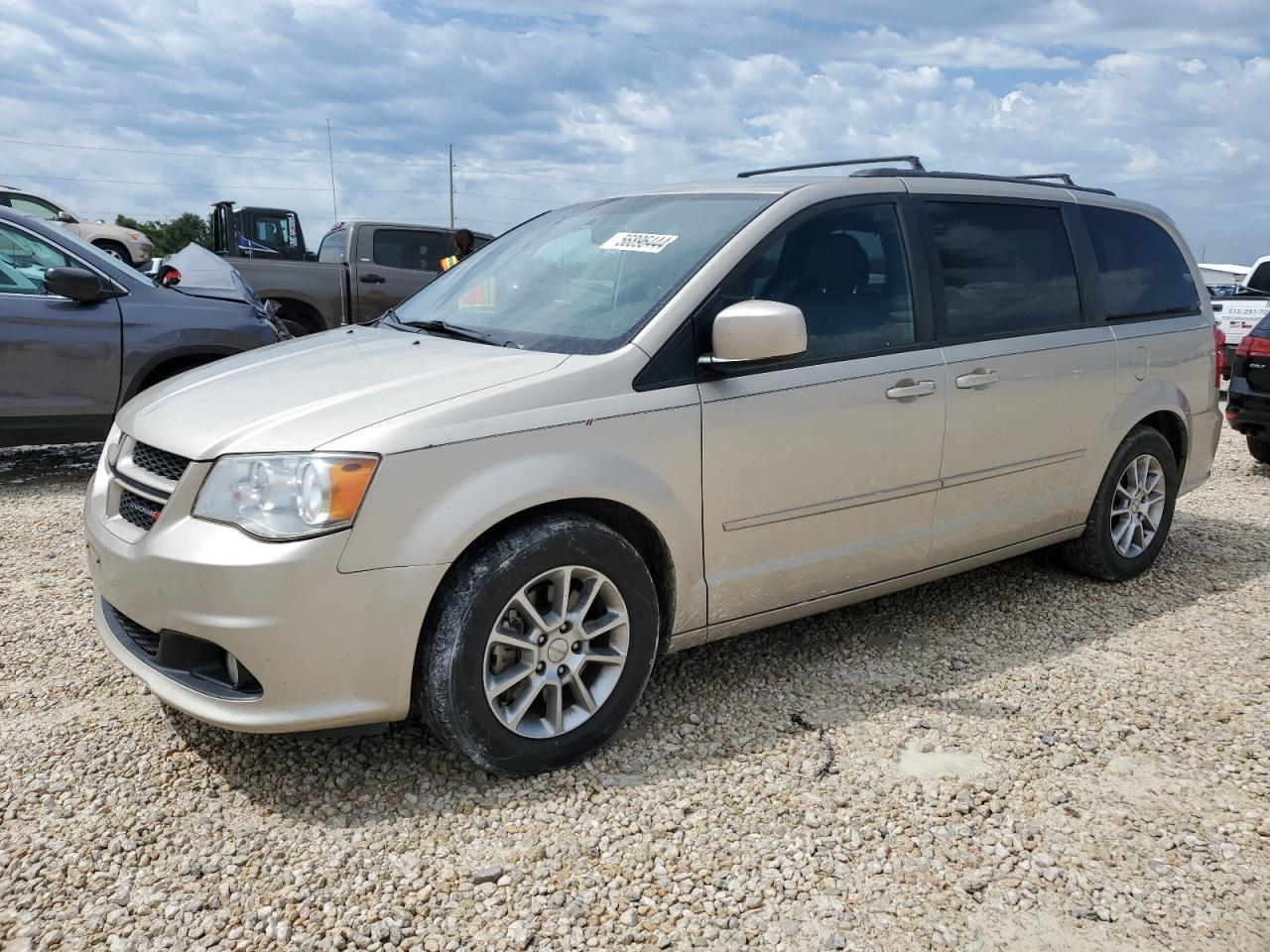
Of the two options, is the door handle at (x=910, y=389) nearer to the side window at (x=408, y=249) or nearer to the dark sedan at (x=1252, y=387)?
the dark sedan at (x=1252, y=387)

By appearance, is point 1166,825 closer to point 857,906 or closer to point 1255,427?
point 857,906

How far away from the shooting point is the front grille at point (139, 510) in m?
2.97

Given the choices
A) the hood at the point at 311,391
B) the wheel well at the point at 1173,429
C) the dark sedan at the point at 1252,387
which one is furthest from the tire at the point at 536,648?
the dark sedan at the point at 1252,387

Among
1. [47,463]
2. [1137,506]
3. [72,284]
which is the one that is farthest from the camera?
[47,463]

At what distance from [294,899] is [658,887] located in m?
0.88

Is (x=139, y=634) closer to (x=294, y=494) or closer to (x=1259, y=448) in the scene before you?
(x=294, y=494)

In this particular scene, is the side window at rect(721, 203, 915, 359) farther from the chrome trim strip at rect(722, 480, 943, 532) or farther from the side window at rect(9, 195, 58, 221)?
the side window at rect(9, 195, 58, 221)

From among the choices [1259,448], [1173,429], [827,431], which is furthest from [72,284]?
[1259,448]

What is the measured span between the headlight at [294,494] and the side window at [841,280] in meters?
1.33

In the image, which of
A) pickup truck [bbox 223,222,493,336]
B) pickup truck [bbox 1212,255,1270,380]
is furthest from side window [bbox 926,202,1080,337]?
pickup truck [bbox 1212,255,1270,380]

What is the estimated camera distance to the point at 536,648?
301cm

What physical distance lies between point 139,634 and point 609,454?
1.46 meters

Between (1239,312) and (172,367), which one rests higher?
(1239,312)

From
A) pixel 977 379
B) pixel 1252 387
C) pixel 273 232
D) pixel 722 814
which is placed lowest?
pixel 722 814
